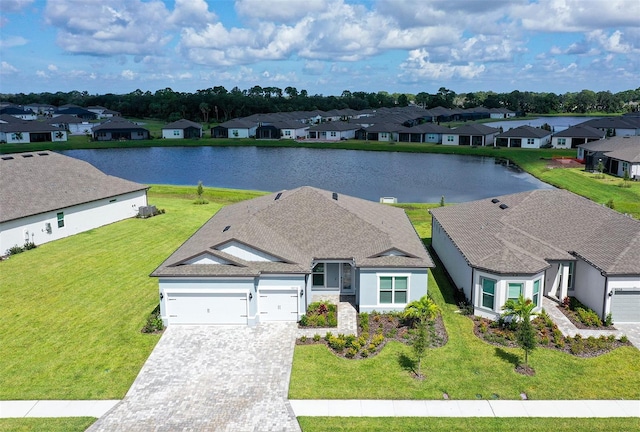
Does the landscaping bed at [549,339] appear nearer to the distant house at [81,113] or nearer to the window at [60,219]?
the window at [60,219]

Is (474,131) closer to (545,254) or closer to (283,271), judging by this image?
(545,254)

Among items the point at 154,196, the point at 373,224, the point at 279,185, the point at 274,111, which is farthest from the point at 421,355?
the point at 274,111

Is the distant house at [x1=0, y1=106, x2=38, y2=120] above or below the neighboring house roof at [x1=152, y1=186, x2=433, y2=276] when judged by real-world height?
above

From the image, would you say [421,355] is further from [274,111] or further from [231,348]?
[274,111]

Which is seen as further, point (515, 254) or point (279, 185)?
point (279, 185)

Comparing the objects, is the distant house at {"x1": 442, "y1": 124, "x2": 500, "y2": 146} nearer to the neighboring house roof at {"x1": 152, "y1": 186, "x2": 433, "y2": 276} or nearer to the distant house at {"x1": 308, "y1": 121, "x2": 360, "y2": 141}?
the distant house at {"x1": 308, "y1": 121, "x2": 360, "y2": 141}

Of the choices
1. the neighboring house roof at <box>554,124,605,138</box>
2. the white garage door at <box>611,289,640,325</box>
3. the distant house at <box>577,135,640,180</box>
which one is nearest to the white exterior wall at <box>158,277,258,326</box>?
the white garage door at <box>611,289,640,325</box>

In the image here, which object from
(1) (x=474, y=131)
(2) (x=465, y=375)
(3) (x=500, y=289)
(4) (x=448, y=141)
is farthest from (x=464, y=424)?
(4) (x=448, y=141)
